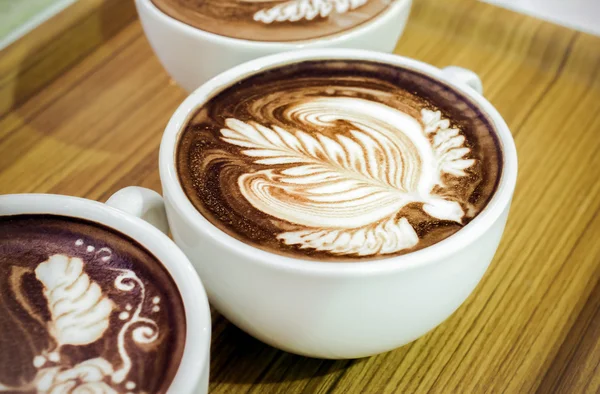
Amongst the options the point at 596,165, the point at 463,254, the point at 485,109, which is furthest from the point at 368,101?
the point at 596,165

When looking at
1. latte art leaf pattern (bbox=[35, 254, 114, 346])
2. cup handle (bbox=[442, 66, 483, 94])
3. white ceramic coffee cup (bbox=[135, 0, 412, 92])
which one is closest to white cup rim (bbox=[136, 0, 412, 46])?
white ceramic coffee cup (bbox=[135, 0, 412, 92])

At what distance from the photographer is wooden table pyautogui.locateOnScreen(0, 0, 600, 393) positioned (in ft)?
2.32

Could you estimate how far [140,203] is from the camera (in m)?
0.66

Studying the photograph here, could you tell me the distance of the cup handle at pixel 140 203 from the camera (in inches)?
25.4

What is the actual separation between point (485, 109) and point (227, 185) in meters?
0.29

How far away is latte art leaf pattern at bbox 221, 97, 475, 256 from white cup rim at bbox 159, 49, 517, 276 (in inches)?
1.2

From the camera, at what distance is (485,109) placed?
2.45ft

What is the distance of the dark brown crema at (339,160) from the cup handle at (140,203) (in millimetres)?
38

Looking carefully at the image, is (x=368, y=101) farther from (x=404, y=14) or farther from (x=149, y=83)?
(x=149, y=83)

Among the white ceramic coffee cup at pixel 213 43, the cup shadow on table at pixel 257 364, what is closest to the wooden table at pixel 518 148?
the cup shadow on table at pixel 257 364

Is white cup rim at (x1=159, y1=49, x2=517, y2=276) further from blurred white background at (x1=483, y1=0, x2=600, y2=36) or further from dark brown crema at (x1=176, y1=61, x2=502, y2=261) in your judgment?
blurred white background at (x1=483, y1=0, x2=600, y2=36)

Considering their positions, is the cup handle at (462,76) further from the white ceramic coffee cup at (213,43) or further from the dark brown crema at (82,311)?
the dark brown crema at (82,311)

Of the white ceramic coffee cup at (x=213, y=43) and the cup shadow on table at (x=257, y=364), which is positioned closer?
the cup shadow on table at (x=257, y=364)

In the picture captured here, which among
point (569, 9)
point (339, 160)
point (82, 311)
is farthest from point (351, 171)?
point (569, 9)
